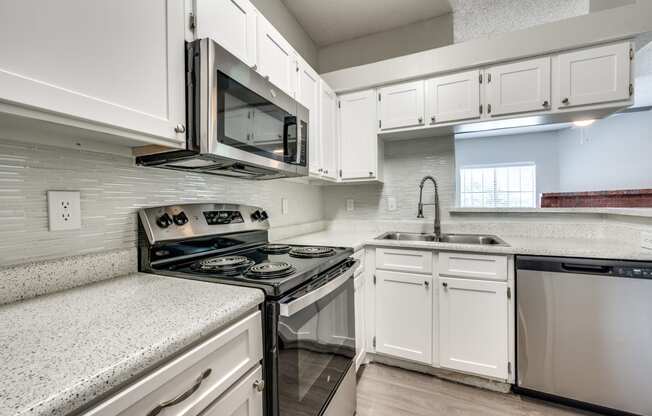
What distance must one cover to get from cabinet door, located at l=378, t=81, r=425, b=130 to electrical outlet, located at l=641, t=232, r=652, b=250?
1442 mm

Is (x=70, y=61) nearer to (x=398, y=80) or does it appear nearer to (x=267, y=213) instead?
(x=267, y=213)

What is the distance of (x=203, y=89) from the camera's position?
3.12ft

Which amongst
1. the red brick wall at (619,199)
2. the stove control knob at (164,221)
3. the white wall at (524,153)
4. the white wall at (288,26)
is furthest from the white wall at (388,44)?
the white wall at (524,153)

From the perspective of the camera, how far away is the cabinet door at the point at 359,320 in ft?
5.88

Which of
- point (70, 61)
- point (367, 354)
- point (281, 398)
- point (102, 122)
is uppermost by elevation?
point (70, 61)

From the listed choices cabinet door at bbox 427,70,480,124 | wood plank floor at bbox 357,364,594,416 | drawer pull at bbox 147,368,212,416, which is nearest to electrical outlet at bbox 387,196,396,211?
cabinet door at bbox 427,70,480,124

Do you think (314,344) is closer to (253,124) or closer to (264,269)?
(264,269)

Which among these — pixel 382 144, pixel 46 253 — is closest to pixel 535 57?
pixel 382 144

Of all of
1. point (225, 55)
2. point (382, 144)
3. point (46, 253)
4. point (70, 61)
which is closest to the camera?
point (70, 61)

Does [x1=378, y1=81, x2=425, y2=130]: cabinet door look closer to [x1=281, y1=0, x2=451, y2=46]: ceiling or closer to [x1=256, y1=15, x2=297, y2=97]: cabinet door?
[x1=281, y1=0, x2=451, y2=46]: ceiling

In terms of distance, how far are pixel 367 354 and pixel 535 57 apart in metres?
2.41

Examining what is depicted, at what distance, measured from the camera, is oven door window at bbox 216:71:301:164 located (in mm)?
1022

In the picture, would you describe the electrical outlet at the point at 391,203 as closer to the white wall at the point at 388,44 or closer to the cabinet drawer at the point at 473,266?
the cabinet drawer at the point at 473,266

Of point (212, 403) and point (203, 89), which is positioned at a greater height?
point (203, 89)
